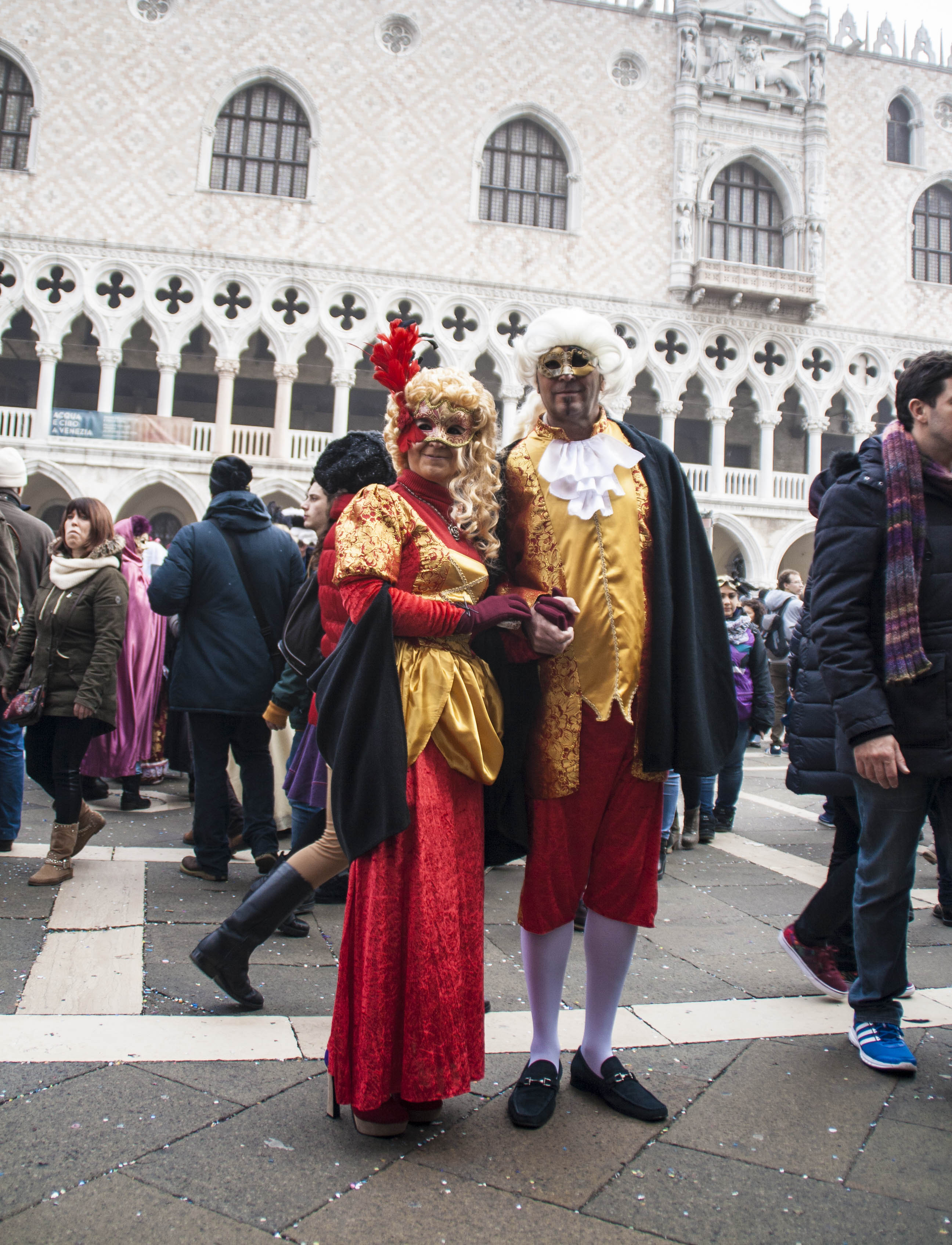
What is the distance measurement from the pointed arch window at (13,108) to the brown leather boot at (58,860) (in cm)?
2088

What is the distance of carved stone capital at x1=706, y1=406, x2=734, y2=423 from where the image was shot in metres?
23.0

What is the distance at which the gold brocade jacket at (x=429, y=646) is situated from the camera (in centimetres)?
228

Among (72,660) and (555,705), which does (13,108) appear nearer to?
(72,660)

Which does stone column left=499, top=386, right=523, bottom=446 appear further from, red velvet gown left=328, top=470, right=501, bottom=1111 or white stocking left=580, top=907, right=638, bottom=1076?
white stocking left=580, top=907, right=638, bottom=1076

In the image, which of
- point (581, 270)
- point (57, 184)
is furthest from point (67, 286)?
point (581, 270)

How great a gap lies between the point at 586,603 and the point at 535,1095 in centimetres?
120

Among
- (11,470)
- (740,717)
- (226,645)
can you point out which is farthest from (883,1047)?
(11,470)

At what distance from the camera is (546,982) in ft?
8.04

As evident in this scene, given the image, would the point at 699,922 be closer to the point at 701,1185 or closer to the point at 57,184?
the point at 701,1185

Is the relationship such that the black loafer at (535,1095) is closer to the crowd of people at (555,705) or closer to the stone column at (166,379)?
the crowd of people at (555,705)

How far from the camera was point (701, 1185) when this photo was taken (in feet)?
6.56

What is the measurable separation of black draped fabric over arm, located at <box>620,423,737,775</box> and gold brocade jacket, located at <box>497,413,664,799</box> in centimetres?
4

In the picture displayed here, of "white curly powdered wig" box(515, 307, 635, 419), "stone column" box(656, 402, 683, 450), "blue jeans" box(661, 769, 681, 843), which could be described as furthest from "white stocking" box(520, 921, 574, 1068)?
"stone column" box(656, 402, 683, 450)

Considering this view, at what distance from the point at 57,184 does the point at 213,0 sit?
17.5 ft
